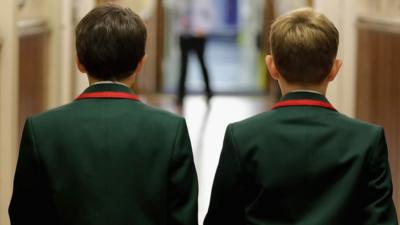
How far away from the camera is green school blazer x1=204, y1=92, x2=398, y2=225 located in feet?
7.11

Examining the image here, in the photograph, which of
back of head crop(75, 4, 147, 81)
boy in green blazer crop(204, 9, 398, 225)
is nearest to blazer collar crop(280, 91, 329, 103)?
boy in green blazer crop(204, 9, 398, 225)

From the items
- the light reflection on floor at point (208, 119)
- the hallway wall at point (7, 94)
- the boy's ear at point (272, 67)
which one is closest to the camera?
the boy's ear at point (272, 67)

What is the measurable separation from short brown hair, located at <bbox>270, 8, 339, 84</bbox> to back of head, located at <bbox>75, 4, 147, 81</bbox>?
36cm

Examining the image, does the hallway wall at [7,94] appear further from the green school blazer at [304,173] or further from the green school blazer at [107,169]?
the green school blazer at [304,173]

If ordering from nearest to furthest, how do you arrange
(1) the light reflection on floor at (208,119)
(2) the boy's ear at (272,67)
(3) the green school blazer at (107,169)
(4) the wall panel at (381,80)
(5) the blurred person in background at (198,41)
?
(3) the green school blazer at (107,169), (2) the boy's ear at (272,67), (4) the wall panel at (381,80), (1) the light reflection on floor at (208,119), (5) the blurred person in background at (198,41)

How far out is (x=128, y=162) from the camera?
7.16 feet

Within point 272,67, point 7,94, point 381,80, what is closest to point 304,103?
point 272,67

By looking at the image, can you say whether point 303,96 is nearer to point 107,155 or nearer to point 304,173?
point 304,173

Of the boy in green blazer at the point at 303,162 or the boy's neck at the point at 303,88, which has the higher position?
the boy's neck at the point at 303,88

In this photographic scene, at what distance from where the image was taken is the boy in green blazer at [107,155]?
2.17m

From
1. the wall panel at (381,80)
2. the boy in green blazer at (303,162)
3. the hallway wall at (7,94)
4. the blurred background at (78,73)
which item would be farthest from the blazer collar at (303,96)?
the wall panel at (381,80)

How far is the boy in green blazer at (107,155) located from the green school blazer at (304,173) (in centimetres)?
12

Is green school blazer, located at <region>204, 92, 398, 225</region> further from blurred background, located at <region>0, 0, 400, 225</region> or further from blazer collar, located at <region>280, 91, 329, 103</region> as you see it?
blurred background, located at <region>0, 0, 400, 225</region>

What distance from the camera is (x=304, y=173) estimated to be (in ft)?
7.20
